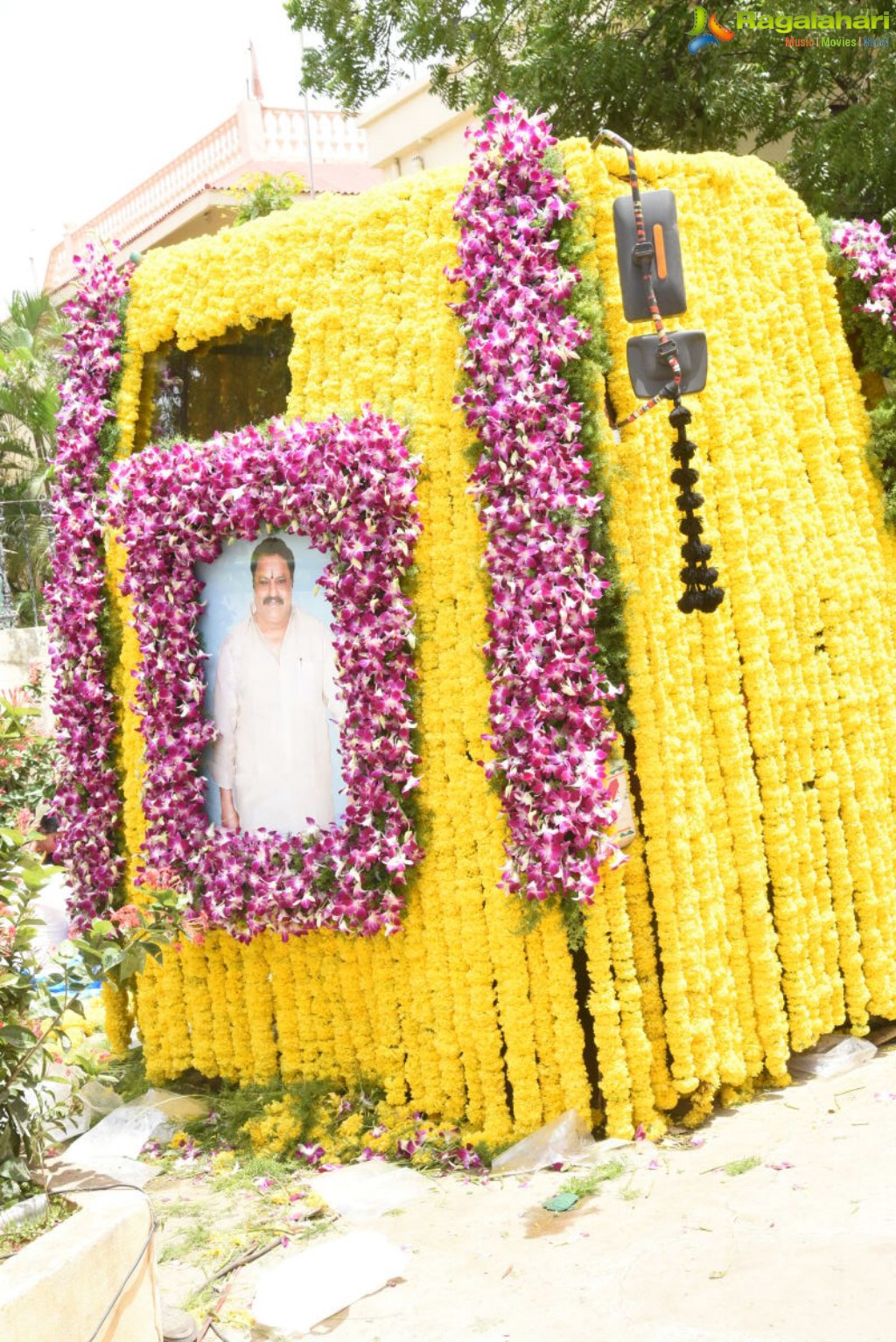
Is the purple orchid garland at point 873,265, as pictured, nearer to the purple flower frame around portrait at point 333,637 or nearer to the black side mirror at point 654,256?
the black side mirror at point 654,256

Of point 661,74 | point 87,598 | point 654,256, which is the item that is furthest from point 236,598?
point 661,74

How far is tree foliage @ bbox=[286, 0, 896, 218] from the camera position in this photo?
885cm

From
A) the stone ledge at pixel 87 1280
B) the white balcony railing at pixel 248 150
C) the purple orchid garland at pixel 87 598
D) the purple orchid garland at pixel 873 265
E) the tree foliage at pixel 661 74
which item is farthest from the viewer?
the white balcony railing at pixel 248 150

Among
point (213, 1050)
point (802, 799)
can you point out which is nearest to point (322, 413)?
point (802, 799)

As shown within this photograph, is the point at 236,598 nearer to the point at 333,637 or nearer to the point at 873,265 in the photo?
the point at 333,637

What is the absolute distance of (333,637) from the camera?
237 inches

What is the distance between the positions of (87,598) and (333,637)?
165 cm

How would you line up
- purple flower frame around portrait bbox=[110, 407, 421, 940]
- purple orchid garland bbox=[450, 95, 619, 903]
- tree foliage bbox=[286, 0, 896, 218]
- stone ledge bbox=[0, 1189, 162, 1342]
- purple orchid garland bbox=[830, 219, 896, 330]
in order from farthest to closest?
tree foliage bbox=[286, 0, 896, 218], purple orchid garland bbox=[830, 219, 896, 330], purple flower frame around portrait bbox=[110, 407, 421, 940], purple orchid garland bbox=[450, 95, 619, 903], stone ledge bbox=[0, 1189, 162, 1342]

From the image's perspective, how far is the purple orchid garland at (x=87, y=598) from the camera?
690 cm

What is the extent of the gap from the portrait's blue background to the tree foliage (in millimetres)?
4502

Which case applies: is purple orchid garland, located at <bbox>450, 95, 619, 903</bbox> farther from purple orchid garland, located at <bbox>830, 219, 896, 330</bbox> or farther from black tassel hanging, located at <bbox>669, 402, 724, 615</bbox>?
purple orchid garland, located at <bbox>830, 219, 896, 330</bbox>

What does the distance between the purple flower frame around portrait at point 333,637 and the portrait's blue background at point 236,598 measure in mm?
58

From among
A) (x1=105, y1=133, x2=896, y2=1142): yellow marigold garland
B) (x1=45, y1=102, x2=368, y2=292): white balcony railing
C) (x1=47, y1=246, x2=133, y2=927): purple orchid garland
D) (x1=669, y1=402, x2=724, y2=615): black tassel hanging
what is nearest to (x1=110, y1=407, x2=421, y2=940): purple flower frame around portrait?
(x1=105, y1=133, x2=896, y2=1142): yellow marigold garland

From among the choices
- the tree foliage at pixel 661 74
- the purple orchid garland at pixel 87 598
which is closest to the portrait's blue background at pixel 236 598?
the purple orchid garland at pixel 87 598
